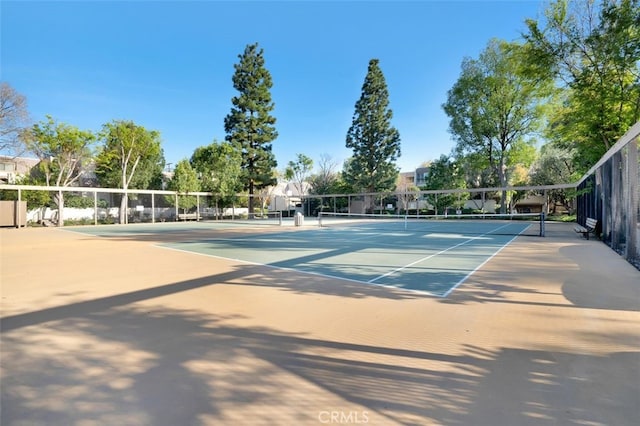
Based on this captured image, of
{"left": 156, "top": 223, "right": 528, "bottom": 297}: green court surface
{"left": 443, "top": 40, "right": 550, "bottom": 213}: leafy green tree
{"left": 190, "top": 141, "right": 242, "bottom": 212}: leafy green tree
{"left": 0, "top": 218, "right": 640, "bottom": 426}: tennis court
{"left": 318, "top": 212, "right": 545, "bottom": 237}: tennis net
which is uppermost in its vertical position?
{"left": 443, "top": 40, "right": 550, "bottom": 213}: leafy green tree

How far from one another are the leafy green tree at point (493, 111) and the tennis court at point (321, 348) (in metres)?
28.6

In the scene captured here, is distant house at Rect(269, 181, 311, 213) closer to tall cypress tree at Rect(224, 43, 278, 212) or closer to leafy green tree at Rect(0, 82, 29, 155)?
tall cypress tree at Rect(224, 43, 278, 212)

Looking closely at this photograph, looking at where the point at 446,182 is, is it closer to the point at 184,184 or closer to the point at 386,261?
the point at 184,184

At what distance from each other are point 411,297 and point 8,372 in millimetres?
4753

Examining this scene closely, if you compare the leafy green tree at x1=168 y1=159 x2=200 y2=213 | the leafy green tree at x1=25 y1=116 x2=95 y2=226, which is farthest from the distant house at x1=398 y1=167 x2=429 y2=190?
the leafy green tree at x1=25 y1=116 x2=95 y2=226

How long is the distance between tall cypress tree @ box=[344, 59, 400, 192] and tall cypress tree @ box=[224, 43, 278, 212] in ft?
33.5

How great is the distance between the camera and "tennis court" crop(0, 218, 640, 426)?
2.39 m

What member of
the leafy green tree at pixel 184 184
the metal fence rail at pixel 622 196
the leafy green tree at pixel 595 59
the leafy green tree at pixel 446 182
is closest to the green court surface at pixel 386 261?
the metal fence rail at pixel 622 196

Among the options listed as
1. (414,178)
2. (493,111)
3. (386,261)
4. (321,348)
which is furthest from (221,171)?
(414,178)

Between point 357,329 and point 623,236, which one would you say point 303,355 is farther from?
point 623,236

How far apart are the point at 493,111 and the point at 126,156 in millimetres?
36195

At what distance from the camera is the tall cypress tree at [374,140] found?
41500 mm

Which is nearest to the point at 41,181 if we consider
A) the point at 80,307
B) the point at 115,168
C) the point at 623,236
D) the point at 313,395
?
the point at 115,168

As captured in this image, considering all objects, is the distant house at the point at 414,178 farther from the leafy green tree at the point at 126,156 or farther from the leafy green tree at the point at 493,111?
the leafy green tree at the point at 126,156
